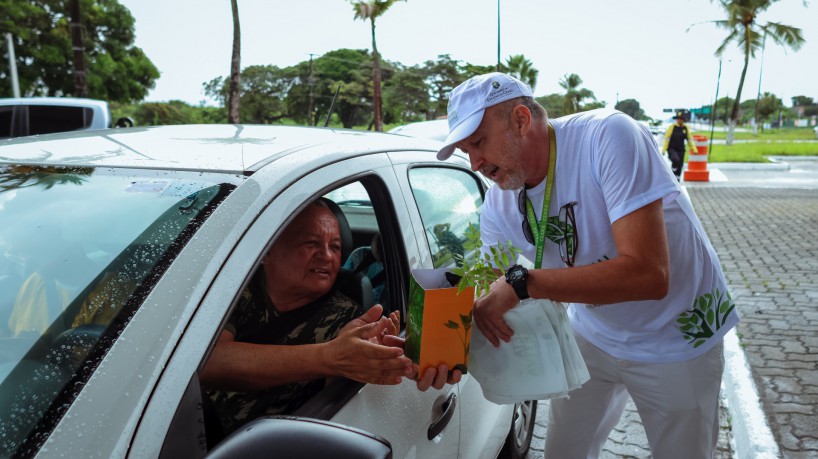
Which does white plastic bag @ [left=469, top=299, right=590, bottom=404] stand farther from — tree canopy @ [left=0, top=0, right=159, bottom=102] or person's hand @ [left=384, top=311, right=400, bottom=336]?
tree canopy @ [left=0, top=0, right=159, bottom=102]

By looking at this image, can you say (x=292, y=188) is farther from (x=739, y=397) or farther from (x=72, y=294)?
(x=739, y=397)

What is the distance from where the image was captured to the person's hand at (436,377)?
1637 mm

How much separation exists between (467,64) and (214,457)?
65752 millimetres

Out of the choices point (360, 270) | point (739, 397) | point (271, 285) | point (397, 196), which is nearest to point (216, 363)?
point (271, 285)

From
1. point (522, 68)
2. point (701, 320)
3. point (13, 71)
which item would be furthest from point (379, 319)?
point (522, 68)

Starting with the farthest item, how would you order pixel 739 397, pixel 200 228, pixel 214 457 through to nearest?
pixel 739 397, pixel 200 228, pixel 214 457

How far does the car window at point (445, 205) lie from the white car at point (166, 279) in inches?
1.0

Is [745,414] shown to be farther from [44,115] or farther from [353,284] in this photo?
[44,115]

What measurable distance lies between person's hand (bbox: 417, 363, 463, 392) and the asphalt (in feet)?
6.84

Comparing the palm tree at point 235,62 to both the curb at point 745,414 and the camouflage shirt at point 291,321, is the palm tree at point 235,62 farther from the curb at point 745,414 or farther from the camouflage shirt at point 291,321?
the camouflage shirt at point 291,321

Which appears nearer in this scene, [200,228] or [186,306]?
[186,306]

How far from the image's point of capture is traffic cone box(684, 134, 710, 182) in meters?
17.7

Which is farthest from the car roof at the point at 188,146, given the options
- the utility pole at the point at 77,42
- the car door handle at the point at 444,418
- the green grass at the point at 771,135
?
the green grass at the point at 771,135

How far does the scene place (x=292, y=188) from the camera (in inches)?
63.7
